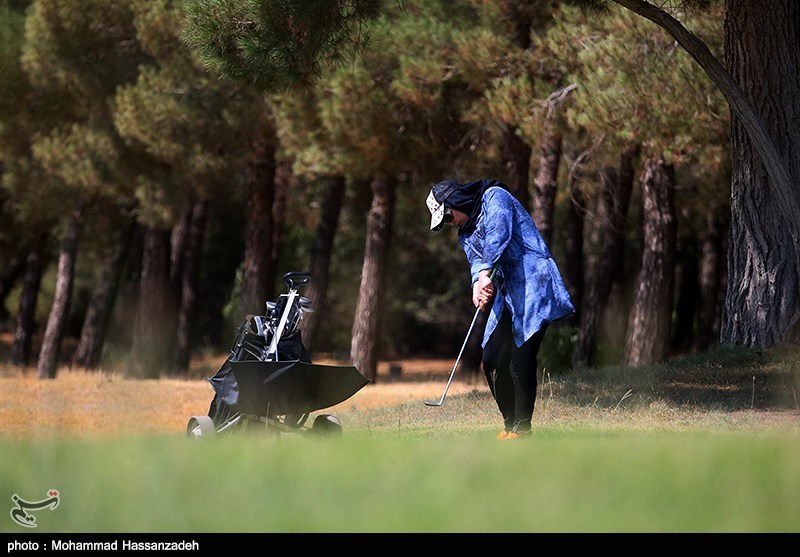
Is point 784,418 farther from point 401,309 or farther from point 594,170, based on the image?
point 401,309

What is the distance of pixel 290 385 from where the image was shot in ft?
26.7

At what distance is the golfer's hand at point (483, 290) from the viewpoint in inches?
299

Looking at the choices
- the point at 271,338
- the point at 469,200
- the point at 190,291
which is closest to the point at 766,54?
the point at 469,200

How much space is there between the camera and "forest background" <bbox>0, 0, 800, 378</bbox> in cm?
1238

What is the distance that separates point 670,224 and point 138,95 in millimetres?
9275

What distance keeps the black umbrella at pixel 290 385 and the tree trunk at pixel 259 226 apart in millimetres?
13506

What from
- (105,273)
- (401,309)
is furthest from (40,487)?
(401,309)

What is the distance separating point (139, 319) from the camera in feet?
84.2

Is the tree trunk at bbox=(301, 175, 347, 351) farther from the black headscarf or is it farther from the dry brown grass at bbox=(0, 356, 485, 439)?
the black headscarf
